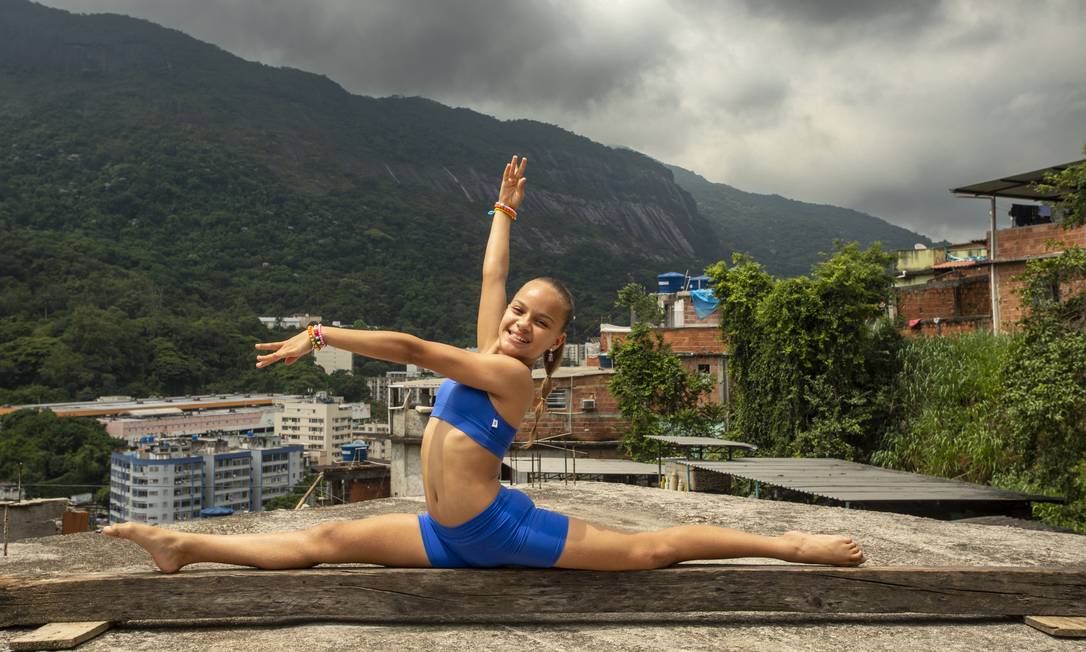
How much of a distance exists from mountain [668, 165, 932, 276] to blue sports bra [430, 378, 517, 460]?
112 meters

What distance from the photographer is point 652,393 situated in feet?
67.6

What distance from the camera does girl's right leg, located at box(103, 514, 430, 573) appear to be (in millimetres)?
2859

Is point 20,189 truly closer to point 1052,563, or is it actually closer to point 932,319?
point 932,319

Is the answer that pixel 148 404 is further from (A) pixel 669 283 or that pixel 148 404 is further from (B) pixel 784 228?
(B) pixel 784 228

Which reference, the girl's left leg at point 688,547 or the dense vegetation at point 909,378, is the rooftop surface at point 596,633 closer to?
the girl's left leg at point 688,547

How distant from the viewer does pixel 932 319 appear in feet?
69.4

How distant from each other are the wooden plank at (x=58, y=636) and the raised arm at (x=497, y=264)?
1.59 meters

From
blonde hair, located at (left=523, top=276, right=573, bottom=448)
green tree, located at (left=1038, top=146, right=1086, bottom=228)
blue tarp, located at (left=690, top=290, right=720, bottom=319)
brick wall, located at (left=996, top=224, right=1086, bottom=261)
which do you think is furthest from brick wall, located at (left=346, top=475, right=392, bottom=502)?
blonde hair, located at (left=523, top=276, right=573, bottom=448)

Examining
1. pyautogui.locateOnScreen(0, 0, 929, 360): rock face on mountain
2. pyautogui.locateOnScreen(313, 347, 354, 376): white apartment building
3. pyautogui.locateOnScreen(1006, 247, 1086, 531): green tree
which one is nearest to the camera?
pyautogui.locateOnScreen(1006, 247, 1086, 531): green tree

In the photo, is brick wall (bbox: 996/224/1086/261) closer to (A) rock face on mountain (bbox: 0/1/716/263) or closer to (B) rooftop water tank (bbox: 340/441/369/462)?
(B) rooftop water tank (bbox: 340/441/369/462)

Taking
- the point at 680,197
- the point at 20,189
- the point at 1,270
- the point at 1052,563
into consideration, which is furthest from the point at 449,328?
the point at 680,197

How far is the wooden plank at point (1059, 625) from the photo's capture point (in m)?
2.79

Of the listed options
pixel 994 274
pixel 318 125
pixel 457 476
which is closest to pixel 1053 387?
pixel 994 274

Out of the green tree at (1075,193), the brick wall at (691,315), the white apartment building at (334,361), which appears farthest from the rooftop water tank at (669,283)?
the white apartment building at (334,361)
